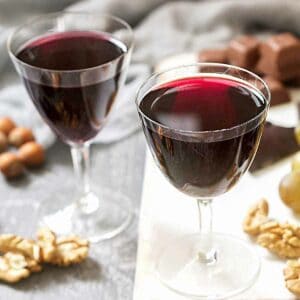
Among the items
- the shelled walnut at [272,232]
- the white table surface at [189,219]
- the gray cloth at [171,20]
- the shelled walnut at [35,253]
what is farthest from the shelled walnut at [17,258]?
the gray cloth at [171,20]

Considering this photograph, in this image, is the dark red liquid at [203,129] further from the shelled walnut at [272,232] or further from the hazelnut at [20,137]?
the hazelnut at [20,137]

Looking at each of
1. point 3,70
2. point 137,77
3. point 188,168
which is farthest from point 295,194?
point 3,70

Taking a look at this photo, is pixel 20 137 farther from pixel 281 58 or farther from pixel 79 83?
pixel 281 58

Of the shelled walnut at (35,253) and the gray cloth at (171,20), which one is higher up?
the shelled walnut at (35,253)

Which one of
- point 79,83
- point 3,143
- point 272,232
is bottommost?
point 3,143

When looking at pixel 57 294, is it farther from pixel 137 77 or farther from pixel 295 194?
pixel 137 77

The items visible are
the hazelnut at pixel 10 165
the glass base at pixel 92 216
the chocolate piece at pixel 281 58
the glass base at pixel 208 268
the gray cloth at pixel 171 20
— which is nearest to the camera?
the glass base at pixel 208 268

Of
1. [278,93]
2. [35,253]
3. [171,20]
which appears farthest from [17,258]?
[171,20]
